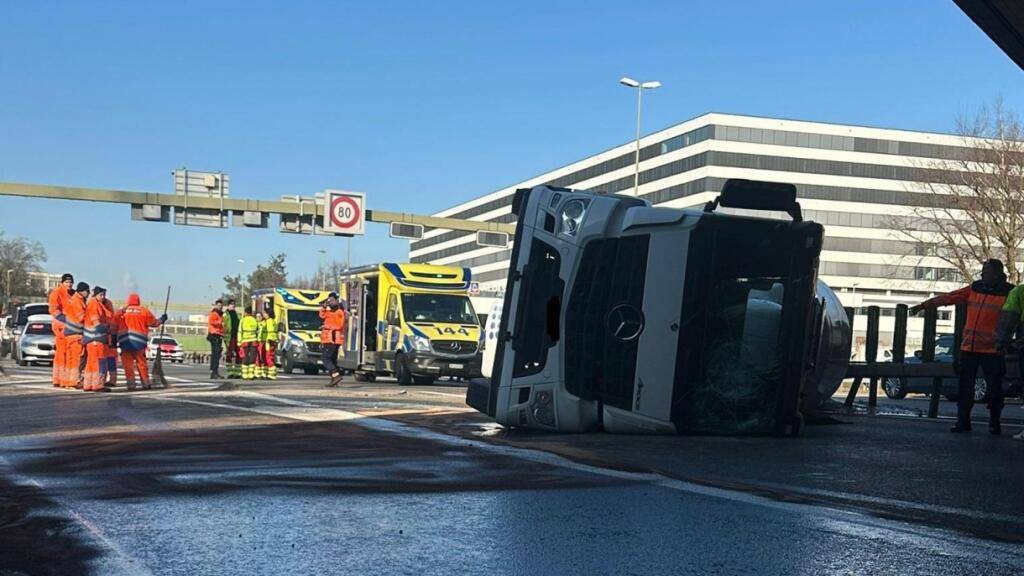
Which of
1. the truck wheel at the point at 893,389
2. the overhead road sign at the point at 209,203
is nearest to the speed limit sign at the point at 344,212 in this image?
the overhead road sign at the point at 209,203

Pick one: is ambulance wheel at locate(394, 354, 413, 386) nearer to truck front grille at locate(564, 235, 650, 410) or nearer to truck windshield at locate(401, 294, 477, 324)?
truck windshield at locate(401, 294, 477, 324)

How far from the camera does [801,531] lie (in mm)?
4828

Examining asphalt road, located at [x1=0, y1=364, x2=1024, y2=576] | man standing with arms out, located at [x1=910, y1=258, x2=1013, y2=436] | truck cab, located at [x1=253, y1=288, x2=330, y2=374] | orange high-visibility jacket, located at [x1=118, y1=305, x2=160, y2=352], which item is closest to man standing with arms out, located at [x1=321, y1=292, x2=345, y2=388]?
orange high-visibility jacket, located at [x1=118, y1=305, x2=160, y2=352]

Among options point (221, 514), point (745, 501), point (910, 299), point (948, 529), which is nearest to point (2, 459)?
point (221, 514)

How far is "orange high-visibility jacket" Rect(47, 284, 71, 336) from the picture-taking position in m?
17.5

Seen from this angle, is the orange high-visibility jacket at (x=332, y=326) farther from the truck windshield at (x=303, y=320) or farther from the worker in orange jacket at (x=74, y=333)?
the truck windshield at (x=303, y=320)

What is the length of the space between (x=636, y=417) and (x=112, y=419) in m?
5.76

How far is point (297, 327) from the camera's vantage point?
32250mm

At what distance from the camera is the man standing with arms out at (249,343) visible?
2364 cm

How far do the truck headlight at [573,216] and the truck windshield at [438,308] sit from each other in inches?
583

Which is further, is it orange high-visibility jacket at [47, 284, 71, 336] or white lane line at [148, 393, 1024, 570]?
orange high-visibility jacket at [47, 284, 71, 336]

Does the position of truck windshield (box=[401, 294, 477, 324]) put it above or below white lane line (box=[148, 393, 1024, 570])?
above

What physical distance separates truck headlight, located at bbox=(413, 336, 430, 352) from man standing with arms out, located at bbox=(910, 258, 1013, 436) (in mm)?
14042

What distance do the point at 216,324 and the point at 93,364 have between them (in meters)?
8.56
